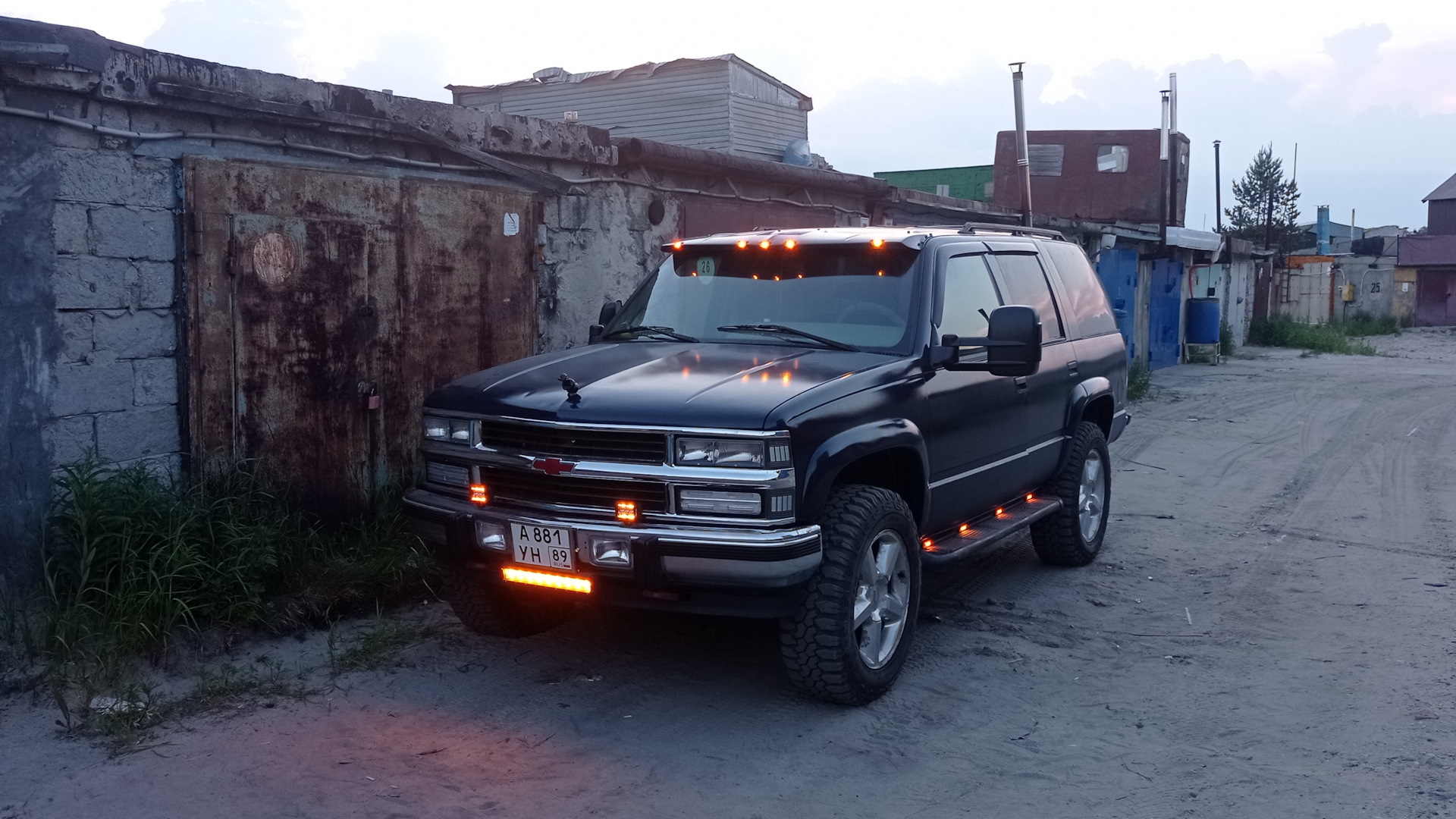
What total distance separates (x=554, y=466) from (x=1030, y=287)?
10.6 feet

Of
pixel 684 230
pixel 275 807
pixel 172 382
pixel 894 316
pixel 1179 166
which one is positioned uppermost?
pixel 1179 166

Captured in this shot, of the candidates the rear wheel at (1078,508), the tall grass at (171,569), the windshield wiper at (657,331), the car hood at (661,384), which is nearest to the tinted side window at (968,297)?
the car hood at (661,384)

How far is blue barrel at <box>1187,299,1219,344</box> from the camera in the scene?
22.7 m

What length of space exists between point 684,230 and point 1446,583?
583cm

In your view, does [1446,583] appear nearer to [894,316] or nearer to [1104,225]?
[894,316]

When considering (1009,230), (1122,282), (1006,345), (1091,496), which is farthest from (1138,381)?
(1006,345)

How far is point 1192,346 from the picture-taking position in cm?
2433

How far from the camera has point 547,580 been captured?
4.59m

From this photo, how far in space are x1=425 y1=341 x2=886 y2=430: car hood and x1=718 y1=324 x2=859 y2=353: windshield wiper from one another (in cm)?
6

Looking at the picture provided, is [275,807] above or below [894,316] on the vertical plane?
below

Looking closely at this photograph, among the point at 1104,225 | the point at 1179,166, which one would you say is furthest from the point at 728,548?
the point at 1179,166

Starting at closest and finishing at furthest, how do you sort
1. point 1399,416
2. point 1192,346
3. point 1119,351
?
point 1119,351
point 1399,416
point 1192,346

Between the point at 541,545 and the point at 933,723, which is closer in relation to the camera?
the point at 541,545

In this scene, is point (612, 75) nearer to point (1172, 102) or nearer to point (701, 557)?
point (1172, 102)
